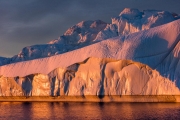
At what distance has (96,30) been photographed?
3775 cm

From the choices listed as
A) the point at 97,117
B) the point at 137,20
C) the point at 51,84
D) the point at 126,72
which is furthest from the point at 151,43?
the point at 137,20

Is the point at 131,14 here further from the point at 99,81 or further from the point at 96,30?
the point at 99,81

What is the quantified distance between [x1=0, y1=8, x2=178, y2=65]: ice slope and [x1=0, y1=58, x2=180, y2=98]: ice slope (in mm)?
8251

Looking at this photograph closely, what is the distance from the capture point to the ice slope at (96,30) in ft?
91.5

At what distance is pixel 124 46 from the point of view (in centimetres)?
1802

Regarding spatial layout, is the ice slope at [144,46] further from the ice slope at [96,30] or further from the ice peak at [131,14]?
the ice peak at [131,14]

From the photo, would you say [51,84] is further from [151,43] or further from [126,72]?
[151,43]

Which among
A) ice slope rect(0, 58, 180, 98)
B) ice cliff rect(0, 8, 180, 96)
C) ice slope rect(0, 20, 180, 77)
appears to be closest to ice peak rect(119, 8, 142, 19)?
ice cliff rect(0, 8, 180, 96)

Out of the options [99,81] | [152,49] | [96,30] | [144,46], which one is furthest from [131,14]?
[152,49]

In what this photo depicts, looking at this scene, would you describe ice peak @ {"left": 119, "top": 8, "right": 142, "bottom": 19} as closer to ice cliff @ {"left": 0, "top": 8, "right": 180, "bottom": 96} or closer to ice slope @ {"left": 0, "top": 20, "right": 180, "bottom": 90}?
ice cliff @ {"left": 0, "top": 8, "right": 180, "bottom": 96}

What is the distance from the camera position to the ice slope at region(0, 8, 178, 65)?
2788cm

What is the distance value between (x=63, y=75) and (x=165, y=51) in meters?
8.30

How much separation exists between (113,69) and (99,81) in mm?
1396

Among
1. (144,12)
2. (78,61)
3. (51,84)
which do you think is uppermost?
(144,12)
